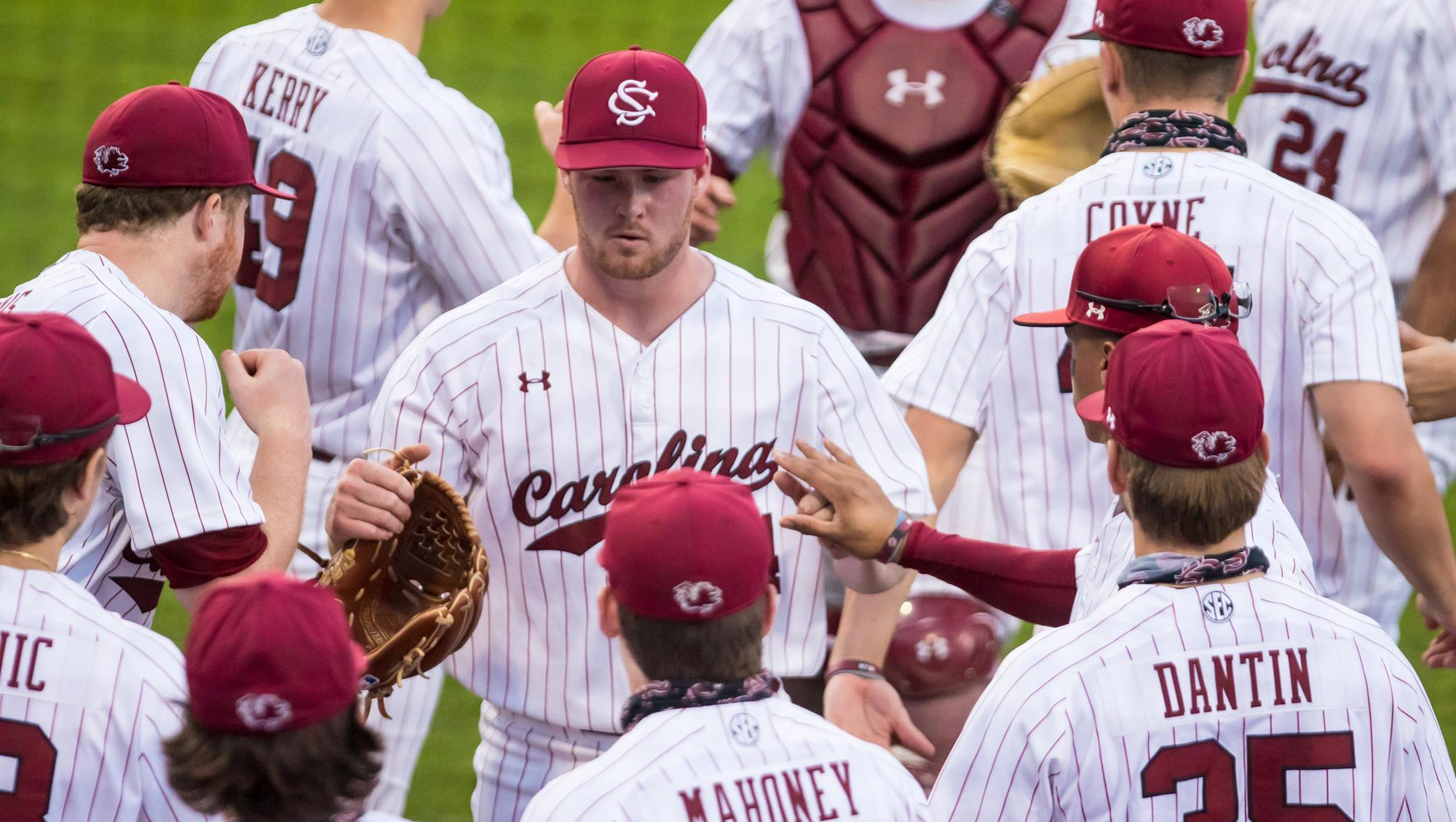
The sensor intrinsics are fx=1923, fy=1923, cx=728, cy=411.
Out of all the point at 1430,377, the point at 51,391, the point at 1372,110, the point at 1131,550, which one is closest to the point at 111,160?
the point at 51,391

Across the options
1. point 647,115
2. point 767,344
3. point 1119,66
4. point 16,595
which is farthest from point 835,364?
point 16,595

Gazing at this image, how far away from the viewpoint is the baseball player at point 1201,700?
107 inches

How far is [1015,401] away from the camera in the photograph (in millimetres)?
4172

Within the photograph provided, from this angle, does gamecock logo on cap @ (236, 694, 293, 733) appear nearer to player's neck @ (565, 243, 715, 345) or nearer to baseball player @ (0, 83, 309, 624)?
baseball player @ (0, 83, 309, 624)

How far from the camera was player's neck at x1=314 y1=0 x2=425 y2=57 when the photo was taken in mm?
4695

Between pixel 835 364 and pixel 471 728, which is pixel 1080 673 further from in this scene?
pixel 471 728

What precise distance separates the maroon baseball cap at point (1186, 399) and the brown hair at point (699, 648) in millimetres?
668

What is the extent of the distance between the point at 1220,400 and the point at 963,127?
7.12 ft

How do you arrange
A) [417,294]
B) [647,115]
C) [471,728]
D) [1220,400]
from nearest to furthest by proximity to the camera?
[1220,400]
[647,115]
[417,294]
[471,728]

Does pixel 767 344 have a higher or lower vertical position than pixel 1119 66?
lower

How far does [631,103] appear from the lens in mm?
3566

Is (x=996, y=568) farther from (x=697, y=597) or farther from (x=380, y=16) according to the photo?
(x=380, y=16)

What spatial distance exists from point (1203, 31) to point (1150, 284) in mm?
749

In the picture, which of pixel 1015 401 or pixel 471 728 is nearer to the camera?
pixel 1015 401
